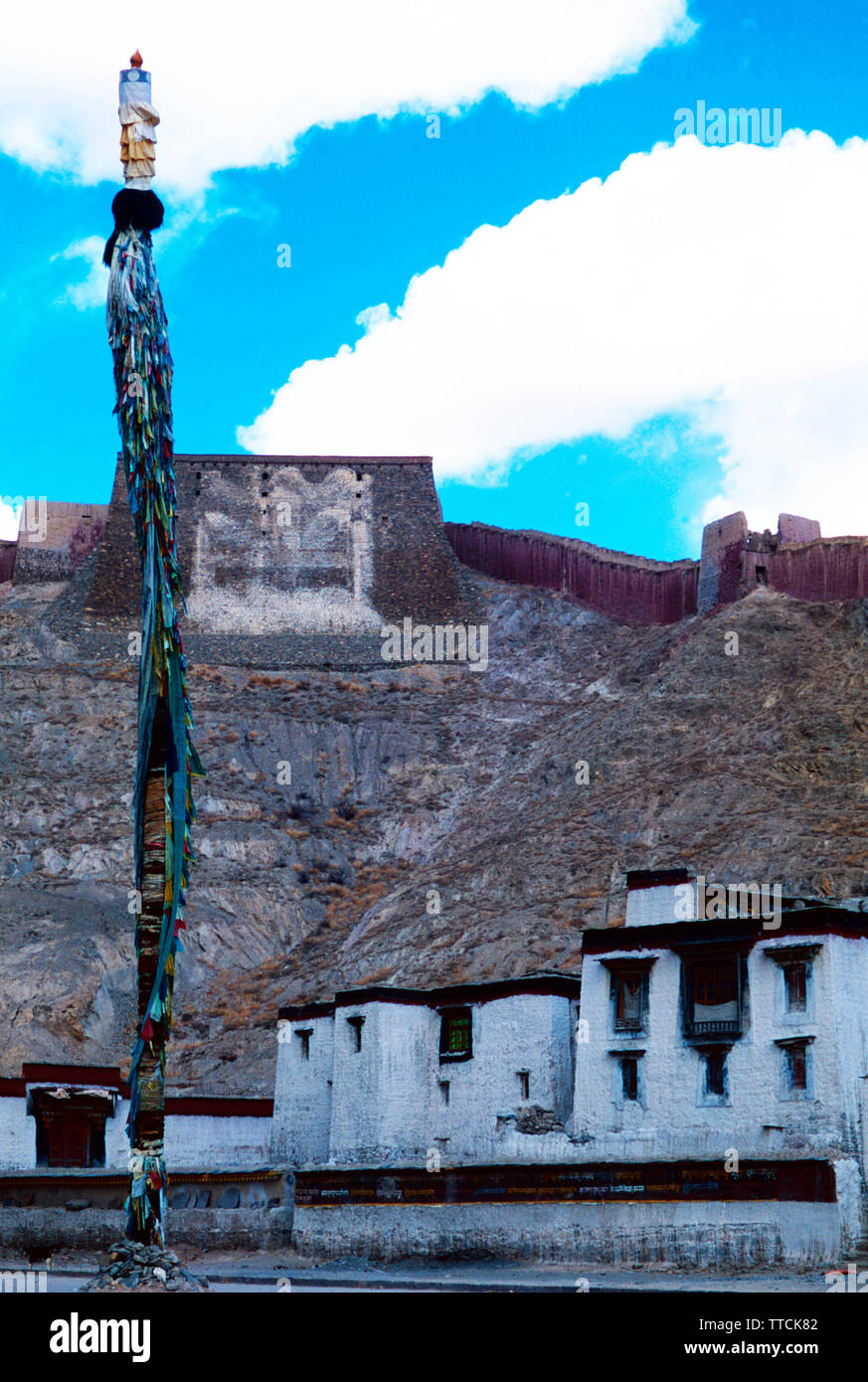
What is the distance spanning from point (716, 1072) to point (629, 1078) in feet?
5.83

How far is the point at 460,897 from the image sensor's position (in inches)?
2122

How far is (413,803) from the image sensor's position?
64.8 metres

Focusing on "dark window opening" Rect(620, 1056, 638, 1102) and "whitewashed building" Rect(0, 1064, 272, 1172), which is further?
"whitewashed building" Rect(0, 1064, 272, 1172)

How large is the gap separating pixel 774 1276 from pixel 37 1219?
1643 cm

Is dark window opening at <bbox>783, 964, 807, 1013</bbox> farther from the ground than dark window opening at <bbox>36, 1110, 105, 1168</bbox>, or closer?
farther from the ground

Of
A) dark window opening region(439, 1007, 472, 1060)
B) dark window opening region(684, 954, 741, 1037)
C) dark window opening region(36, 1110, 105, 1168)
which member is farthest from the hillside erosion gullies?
dark window opening region(684, 954, 741, 1037)

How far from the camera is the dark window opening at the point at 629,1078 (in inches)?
1302

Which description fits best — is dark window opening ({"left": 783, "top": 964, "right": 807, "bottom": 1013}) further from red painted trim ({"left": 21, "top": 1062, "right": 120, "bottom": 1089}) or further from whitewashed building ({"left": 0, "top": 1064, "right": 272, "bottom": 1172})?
red painted trim ({"left": 21, "top": 1062, "right": 120, "bottom": 1089})


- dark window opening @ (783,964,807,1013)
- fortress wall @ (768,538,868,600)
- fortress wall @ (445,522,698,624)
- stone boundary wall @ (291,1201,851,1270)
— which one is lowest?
stone boundary wall @ (291,1201,851,1270)

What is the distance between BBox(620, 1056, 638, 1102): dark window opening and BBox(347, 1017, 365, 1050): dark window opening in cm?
578

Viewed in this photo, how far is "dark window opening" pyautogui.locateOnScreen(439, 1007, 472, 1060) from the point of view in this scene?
35.8 m

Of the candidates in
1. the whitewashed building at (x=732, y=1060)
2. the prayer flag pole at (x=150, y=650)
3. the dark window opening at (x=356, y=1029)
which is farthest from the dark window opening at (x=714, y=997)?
the prayer flag pole at (x=150, y=650)

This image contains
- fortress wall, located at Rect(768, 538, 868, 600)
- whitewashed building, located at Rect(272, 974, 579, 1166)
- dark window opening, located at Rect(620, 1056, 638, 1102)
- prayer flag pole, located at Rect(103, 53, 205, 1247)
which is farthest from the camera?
fortress wall, located at Rect(768, 538, 868, 600)
